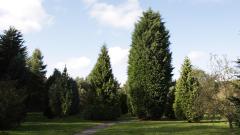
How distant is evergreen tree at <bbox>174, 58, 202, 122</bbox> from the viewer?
33688 millimetres

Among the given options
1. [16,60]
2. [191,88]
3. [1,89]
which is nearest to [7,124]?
[1,89]

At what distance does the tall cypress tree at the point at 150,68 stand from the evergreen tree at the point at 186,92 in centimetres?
377

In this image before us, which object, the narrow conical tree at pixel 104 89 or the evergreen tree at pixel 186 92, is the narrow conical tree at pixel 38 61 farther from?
the evergreen tree at pixel 186 92

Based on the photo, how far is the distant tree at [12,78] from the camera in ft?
82.2

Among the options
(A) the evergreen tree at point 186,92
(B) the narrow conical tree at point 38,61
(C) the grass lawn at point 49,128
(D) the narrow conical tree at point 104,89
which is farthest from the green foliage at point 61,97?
(B) the narrow conical tree at point 38,61

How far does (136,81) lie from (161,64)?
3.25 meters

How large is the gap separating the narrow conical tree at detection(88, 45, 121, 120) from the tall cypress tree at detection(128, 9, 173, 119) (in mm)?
2215

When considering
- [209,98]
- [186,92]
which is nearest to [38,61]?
[186,92]

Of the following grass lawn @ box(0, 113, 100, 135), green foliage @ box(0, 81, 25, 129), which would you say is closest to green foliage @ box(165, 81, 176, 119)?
grass lawn @ box(0, 113, 100, 135)

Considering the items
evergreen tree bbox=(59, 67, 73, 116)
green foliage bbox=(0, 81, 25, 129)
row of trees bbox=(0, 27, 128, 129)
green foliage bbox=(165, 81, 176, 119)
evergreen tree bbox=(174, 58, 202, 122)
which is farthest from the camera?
evergreen tree bbox=(59, 67, 73, 116)

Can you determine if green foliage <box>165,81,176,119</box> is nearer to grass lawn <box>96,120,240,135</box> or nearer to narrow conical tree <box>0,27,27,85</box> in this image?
grass lawn <box>96,120,240,135</box>

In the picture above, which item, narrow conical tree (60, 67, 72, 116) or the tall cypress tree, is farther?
narrow conical tree (60, 67, 72, 116)

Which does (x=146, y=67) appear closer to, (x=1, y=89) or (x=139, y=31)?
(x=139, y=31)

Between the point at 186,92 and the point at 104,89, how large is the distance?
898cm
